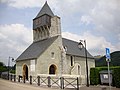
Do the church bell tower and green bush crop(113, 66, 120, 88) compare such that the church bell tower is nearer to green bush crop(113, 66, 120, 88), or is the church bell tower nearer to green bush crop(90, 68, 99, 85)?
green bush crop(90, 68, 99, 85)

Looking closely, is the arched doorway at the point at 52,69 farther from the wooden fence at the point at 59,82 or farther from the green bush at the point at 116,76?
the green bush at the point at 116,76

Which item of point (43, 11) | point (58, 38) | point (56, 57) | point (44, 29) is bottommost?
point (56, 57)

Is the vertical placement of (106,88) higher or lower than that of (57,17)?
lower

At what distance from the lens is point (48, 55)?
20781 millimetres

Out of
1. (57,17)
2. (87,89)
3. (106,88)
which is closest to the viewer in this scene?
(106,88)

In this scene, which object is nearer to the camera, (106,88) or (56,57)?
(106,88)

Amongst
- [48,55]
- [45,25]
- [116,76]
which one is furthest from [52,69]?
[116,76]

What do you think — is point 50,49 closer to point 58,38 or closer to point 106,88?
point 58,38

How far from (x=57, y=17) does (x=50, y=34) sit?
257 cm

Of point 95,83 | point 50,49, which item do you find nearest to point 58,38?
point 50,49

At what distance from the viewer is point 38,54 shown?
20078 mm

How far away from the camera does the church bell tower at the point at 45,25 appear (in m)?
23.5

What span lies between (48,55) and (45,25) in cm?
545

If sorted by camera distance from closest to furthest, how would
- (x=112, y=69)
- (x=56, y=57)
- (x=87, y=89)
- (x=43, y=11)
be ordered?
(x=87, y=89), (x=112, y=69), (x=56, y=57), (x=43, y=11)
